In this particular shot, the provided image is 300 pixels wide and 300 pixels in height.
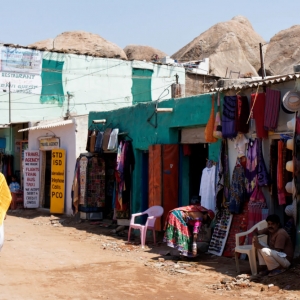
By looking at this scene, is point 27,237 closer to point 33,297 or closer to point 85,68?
point 33,297

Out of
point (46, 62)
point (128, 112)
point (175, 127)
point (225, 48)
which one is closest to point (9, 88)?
point (46, 62)

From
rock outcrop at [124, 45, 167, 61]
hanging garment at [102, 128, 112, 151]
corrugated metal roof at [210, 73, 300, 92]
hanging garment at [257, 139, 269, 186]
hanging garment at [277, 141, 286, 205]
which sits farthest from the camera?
rock outcrop at [124, 45, 167, 61]

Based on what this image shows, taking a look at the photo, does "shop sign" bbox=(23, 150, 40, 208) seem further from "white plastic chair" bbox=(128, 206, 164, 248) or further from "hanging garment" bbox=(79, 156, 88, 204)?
"white plastic chair" bbox=(128, 206, 164, 248)

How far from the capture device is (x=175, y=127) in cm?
1238

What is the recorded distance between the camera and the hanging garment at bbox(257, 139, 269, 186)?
927 cm

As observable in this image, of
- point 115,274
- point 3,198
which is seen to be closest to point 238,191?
point 115,274

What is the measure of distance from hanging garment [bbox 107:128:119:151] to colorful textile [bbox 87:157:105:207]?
125cm

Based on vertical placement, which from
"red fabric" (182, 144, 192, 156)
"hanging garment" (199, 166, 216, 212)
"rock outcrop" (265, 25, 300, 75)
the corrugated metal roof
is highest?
"rock outcrop" (265, 25, 300, 75)

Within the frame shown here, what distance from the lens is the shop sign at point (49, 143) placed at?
1833cm

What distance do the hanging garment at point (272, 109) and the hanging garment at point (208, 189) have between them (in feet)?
6.49

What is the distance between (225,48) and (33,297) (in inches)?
1173

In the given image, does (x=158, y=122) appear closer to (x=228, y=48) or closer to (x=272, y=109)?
(x=272, y=109)

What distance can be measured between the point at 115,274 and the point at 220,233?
2401 mm

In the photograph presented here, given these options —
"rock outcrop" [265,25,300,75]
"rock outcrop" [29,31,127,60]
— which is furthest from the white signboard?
"rock outcrop" [265,25,300,75]
